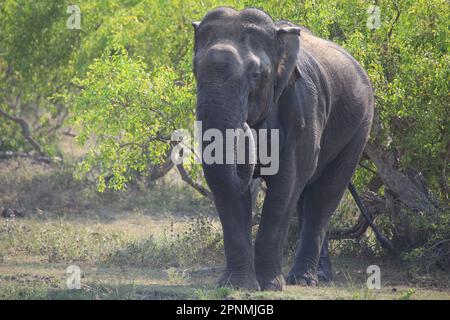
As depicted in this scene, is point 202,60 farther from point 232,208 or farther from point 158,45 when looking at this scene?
point 158,45

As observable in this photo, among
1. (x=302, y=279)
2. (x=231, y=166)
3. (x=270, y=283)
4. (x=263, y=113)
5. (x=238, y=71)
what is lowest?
(x=302, y=279)

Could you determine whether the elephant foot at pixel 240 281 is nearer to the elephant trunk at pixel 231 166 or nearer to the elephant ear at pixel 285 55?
the elephant trunk at pixel 231 166

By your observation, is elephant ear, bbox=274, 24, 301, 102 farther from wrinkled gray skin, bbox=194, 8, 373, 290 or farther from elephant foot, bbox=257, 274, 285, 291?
elephant foot, bbox=257, 274, 285, 291

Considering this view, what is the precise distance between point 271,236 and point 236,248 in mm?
391

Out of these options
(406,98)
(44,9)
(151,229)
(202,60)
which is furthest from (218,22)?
(44,9)

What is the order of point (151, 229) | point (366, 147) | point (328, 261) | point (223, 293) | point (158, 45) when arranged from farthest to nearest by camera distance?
point (158, 45)
point (151, 229)
point (366, 147)
point (328, 261)
point (223, 293)

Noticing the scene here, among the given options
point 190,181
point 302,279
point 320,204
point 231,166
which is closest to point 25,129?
point 190,181

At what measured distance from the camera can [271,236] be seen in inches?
339

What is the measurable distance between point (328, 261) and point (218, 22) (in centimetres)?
325

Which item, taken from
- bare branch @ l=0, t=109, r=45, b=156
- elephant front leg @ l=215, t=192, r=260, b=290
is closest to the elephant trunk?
elephant front leg @ l=215, t=192, r=260, b=290

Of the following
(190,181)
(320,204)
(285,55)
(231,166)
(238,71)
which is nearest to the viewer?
(231,166)

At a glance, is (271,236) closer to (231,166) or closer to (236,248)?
(236,248)

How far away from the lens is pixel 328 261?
34.3ft

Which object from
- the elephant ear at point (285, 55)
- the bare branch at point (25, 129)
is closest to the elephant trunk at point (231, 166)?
the elephant ear at point (285, 55)
